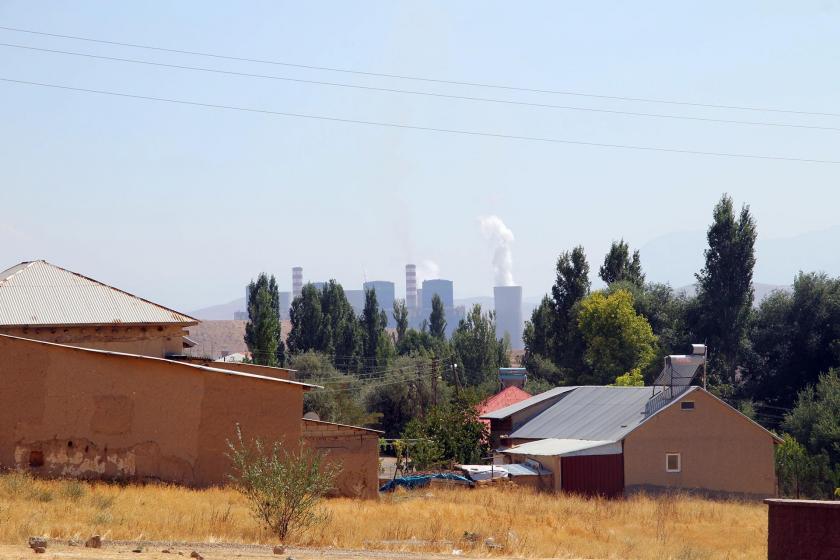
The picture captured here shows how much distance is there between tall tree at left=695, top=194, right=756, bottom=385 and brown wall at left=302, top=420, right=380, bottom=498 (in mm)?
44644

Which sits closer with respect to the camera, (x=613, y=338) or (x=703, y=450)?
(x=703, y=450)

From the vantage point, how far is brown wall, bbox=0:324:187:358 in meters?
28.5

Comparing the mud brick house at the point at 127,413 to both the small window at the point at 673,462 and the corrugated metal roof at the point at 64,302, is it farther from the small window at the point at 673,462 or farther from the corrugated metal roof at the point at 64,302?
the small window at the point at 673,462

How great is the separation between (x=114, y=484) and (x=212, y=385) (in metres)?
3.22

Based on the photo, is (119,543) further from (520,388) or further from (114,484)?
(520,388)

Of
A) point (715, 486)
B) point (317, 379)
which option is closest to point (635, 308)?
point (317, 379)

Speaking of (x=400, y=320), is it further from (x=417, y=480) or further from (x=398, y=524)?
(x=398, y=524)

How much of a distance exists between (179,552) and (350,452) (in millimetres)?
13162

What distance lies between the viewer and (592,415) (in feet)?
144

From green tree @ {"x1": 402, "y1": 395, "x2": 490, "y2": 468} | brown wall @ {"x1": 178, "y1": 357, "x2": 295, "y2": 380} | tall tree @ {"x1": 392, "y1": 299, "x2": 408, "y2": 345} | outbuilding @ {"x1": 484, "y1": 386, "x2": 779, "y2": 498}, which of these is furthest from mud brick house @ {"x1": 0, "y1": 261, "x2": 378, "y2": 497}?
tall tree @ {"x1": 392, "y1": 299, "x2": 408, "y2": 345}

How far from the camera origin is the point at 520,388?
216ft

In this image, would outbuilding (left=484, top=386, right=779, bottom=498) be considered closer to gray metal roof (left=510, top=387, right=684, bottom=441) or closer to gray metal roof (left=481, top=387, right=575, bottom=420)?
gray metal roof (left=510, top=387, right=684, bottom=441)

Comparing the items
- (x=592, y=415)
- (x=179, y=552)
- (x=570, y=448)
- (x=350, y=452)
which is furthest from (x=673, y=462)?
(x=179, y=552)

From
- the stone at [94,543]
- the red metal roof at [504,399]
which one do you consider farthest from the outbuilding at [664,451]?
the stone at [94,543]
